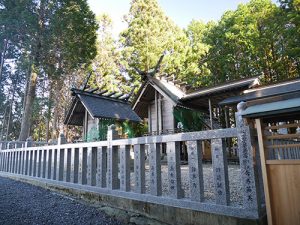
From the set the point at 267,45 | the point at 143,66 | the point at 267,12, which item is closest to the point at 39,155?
the point at 143,66

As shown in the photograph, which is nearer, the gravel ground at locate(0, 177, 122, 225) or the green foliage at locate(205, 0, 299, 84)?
the gravel ground at locate(0, 177, 122, 225)

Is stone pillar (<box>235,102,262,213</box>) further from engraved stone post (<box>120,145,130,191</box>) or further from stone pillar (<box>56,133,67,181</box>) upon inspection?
stone pillar (<box>56,133,67,181</box>)

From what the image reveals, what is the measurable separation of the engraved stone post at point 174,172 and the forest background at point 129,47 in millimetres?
13293

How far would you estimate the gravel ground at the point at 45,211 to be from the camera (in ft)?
14.5

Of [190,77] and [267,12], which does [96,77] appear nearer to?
[190,77]

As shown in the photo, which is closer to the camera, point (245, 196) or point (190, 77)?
point (245, 196)

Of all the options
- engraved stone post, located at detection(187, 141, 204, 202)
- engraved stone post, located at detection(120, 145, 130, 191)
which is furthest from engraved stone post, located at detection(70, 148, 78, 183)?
engraved stone post, located at detection(187, 141, 204, 202)

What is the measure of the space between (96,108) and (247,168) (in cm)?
1109

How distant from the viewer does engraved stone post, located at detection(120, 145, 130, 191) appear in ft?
16.0

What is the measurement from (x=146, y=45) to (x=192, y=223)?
19.9 meters

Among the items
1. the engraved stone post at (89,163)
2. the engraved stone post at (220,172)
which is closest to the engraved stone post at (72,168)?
the engraved stone post at (89,163)

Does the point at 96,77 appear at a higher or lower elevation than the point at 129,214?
higher

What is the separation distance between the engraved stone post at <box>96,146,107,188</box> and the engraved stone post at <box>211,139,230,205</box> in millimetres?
2905

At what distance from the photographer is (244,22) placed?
77.3 ft
